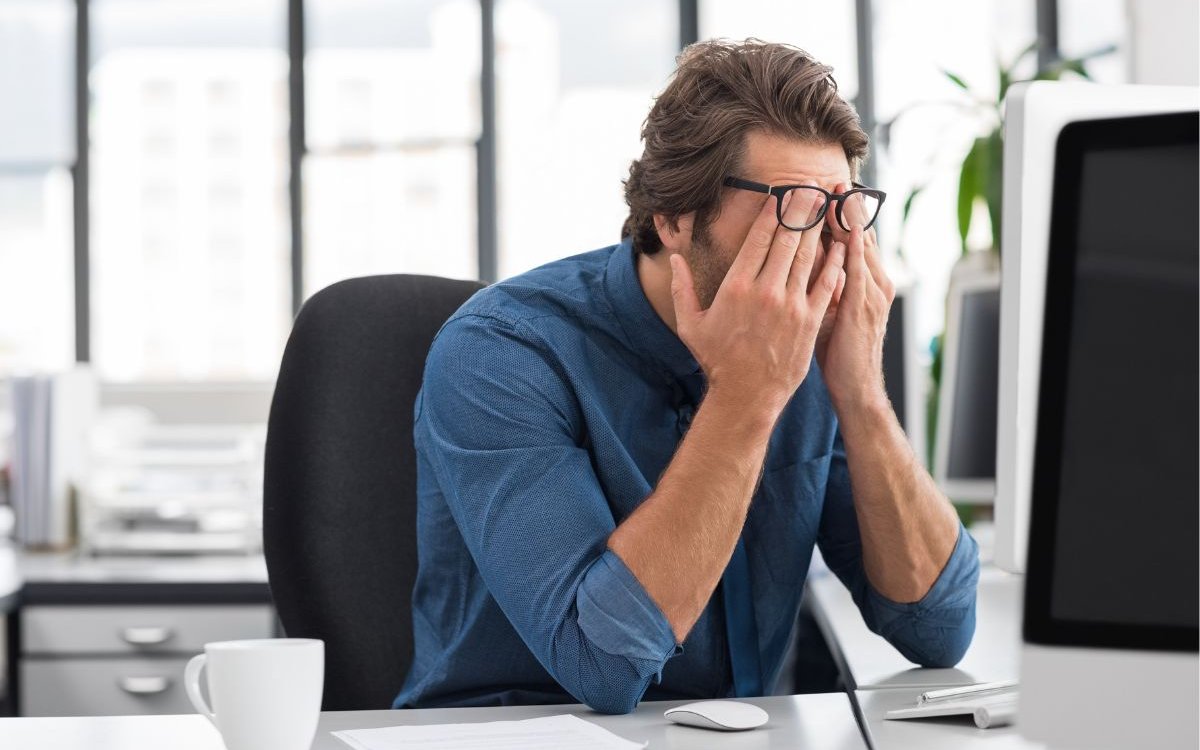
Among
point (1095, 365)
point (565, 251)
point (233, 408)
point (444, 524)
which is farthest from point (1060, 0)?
point (1095, 365)

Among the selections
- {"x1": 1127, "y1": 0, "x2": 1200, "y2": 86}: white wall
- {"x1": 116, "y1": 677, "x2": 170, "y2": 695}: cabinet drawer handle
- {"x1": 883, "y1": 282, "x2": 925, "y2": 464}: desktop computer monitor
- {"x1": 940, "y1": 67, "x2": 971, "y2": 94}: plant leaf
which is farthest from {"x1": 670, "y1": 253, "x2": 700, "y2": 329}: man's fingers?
{"x1": 940, "y1": 67, "x2": 971, "y2": 94}: plant leaf

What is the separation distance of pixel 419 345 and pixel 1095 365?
862mm

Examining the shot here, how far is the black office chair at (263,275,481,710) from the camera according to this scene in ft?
4.12

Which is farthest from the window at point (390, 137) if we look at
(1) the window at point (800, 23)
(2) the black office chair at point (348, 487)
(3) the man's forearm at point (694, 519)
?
(3) the man's forearm at point (694, 519)

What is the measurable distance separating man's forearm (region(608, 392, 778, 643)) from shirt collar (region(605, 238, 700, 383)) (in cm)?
19

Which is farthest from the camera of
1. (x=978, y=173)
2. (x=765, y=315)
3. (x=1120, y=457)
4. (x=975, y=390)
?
(x=978, y=173)

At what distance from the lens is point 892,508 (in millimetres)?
1147

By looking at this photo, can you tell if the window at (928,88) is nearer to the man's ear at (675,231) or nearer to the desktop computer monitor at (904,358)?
the desktop computer monitor at (904,358)

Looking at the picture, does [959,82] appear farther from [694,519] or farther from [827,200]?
[694,519]

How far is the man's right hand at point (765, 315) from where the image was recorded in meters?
1.08

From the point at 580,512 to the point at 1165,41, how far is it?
6.42 feet

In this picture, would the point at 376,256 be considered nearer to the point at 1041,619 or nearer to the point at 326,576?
the point at 326,576

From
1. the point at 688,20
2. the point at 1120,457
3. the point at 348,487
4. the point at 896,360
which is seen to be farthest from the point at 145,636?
A: the point at 688,20

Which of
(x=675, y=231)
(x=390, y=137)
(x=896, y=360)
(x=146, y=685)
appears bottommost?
(x=146, y=685)
